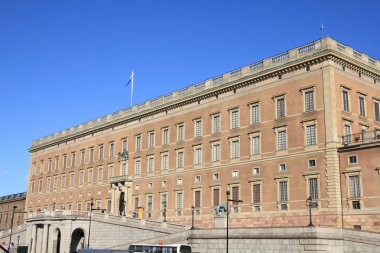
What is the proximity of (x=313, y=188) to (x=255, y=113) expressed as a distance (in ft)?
35.7

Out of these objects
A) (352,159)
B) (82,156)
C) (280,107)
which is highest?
(82,156)

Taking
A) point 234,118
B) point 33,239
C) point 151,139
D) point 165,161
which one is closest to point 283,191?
point 234,118

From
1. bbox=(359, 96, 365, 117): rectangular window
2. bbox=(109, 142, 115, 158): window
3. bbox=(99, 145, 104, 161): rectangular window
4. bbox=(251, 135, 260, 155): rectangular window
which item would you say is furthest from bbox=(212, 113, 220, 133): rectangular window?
bbox=(99, 145, 104, 161): rectangular window

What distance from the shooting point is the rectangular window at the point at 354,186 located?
44031 millimetres

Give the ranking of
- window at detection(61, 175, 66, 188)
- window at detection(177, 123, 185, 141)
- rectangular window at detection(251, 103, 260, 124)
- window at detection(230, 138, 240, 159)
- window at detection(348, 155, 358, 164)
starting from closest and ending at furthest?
window at detection(348, 155, 358, 164), rectangular window at detection(251, 103, 260, 124), window at detection(230, 138, 240, 159), window at detection(177, 123, 185, 141), window at detection(61, 175, 66, 188)

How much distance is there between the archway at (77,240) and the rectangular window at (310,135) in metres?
33.2

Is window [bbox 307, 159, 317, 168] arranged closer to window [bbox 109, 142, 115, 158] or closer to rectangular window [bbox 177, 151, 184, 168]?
rectangular window [bbox 177, 151, 184, 168]

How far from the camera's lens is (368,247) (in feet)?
125

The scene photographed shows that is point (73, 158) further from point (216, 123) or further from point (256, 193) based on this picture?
point (256, 193)

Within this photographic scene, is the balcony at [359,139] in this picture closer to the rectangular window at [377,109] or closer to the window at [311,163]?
the window at [311,163]

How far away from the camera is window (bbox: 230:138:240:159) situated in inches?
2180

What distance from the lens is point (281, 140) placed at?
2003 inches

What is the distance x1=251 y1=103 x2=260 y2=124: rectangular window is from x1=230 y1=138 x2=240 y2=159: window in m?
3.00

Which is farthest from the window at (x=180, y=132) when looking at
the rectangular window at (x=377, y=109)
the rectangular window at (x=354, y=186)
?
the rectangular window at (x=354, y=186)
